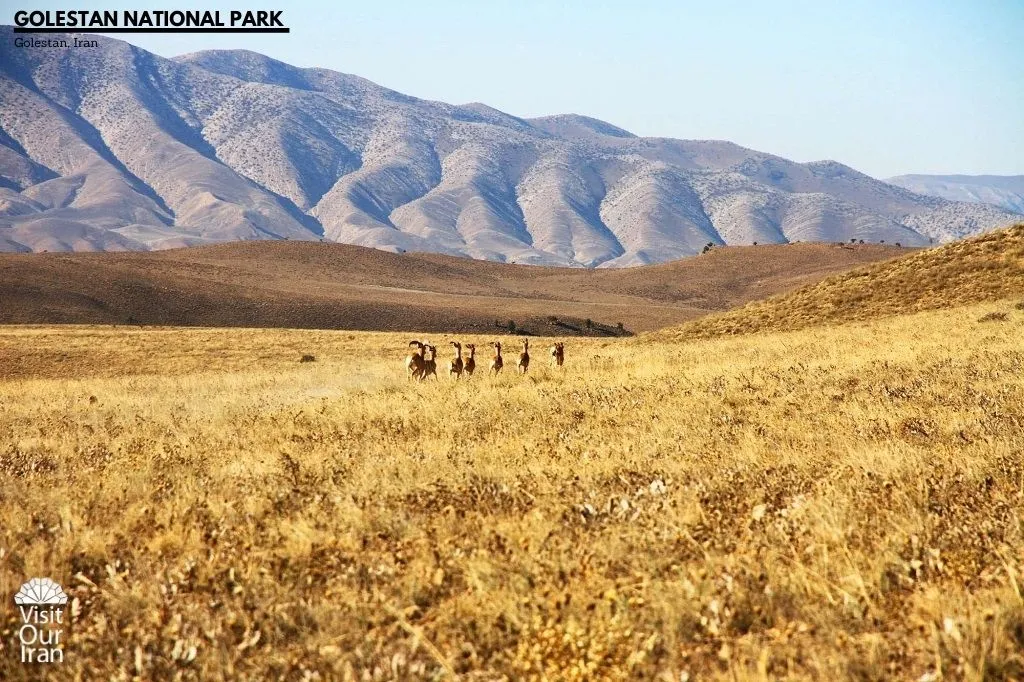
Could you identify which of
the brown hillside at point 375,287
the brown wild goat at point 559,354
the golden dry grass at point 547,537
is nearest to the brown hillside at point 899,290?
the brown wild goat at point 559,354

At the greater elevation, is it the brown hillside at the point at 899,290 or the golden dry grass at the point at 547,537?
the brown hillside at the point at 899,290

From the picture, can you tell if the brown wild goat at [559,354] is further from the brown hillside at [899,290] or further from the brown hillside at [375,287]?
the brown hillside at [375,287]

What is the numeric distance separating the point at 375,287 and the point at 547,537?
8240cm

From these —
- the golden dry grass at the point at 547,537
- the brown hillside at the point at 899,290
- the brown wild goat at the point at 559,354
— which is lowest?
the golden dry grass at the point at 547,537

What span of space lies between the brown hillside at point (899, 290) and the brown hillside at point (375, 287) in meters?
26.9

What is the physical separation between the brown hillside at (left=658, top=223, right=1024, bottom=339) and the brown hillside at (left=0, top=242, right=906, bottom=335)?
26942 mm

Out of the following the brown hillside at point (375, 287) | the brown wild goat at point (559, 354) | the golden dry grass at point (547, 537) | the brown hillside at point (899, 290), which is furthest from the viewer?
the brown hillside at point (375, 287)

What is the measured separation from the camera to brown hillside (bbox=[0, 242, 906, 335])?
2411 inches

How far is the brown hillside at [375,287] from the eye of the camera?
61.2 metres

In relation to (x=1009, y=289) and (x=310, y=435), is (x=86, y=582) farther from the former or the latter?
(x=1009, y=289)

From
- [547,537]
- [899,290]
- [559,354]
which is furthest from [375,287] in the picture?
[547,537]

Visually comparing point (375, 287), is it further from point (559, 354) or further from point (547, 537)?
point (547, 537)

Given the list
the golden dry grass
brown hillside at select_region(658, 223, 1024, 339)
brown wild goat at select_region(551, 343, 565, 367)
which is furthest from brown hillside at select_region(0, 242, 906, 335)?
the golden dry grass

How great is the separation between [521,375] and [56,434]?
9322 mm
